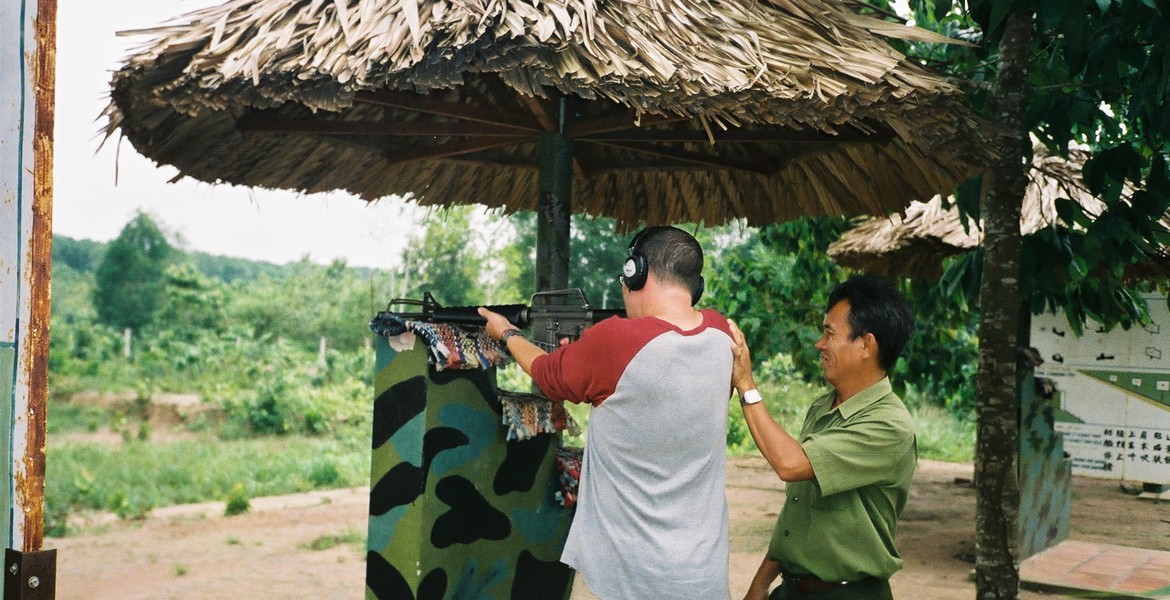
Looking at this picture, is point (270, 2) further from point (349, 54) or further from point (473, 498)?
point (473, 498)

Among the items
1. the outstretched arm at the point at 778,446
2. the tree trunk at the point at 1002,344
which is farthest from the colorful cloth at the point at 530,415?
the tree trunk at the point at 1002,344

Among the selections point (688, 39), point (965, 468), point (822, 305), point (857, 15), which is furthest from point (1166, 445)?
point (688, 39)

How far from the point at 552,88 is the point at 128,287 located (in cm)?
1417

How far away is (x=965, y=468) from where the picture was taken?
10.6 m

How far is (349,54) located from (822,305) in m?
6.04

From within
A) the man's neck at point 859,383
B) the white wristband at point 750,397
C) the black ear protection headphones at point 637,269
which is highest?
the black ear protection headphones at point 637,269

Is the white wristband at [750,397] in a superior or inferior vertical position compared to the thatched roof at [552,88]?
inferior

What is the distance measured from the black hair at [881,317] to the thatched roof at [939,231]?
3.49m

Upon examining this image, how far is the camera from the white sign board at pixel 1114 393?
652 cm

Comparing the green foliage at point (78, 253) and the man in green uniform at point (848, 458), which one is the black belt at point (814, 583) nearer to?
the man in green uniform at point (848, 458)

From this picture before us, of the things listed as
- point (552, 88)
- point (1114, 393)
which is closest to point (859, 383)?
point (552, 88)

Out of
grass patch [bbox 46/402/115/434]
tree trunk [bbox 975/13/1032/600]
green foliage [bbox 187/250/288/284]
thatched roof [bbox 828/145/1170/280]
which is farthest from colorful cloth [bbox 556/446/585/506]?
green foliage [bbox 187/250/288/284]

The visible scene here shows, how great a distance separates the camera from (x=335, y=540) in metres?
6.42

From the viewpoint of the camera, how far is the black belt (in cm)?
218
